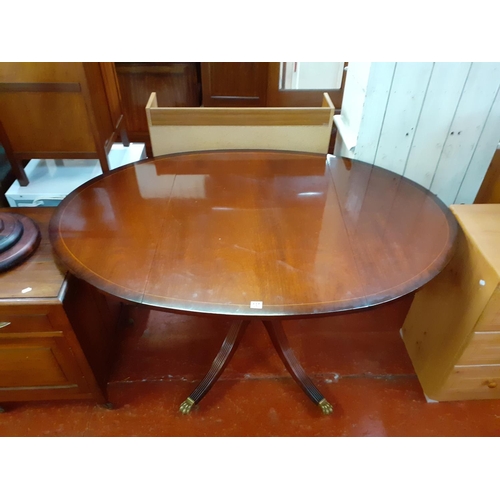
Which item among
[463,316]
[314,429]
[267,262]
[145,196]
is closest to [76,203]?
[145,196]

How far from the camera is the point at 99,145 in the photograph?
7.10 feet

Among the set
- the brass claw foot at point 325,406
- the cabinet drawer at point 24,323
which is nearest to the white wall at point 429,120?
the brass claw foot at point 325,406

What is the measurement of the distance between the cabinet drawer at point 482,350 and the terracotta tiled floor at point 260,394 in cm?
31

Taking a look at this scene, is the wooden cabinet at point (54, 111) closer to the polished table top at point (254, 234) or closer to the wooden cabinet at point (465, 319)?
the polished table top at point (254, 234)

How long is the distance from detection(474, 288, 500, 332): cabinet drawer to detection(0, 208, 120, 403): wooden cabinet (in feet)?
4.53

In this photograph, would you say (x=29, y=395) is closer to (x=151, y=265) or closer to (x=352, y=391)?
(x=151, y=265)

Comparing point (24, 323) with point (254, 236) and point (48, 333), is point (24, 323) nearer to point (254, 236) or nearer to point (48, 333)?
point (48, 333)

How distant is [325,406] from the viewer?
1.62 m

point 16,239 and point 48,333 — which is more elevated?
point 16,239

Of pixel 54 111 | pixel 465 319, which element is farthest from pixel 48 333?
pixel 465 319

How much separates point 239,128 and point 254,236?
0.76 m

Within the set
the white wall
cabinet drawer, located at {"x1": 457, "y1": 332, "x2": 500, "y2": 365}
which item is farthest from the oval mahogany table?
cabinet drawer, located at {"x1": 457, "y1": 332, "x2": 500, "y2": 365}

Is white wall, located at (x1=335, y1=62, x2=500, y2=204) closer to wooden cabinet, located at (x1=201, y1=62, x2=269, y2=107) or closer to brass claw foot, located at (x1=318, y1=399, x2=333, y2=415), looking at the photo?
brass claw foot, located at (x1=318, y1=399, x2=333, y2=415)

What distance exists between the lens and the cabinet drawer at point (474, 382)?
1514 mm
